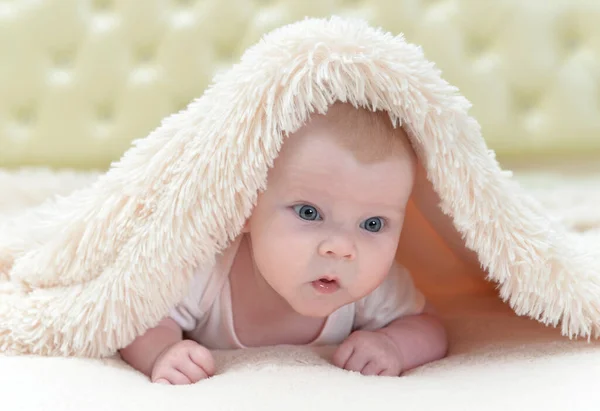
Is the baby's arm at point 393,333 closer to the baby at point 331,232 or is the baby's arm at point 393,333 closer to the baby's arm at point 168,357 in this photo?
the baby at point 331,232

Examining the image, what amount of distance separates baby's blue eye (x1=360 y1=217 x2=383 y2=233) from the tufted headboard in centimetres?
90

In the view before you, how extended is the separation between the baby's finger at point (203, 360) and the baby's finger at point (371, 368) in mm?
210

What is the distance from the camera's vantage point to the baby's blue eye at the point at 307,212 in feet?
3.15

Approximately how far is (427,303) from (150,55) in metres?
1.00

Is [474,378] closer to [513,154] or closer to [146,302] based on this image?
[146,302]

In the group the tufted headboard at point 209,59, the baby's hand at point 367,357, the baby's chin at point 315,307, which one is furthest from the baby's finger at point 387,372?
the tufted headboard at point 209,59

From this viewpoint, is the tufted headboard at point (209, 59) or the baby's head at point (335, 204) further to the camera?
the tufted headboard at point (209, 59)

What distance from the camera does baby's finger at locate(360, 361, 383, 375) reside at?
1.00 metres

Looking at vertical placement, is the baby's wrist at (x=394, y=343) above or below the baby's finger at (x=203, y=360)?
above

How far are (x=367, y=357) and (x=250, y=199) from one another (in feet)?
0.92

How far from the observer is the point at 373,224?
3.21ft

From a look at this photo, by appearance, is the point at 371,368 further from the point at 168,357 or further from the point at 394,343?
the point at 168,357

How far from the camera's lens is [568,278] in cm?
99

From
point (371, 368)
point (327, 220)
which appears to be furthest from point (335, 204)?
point (371, 368)
